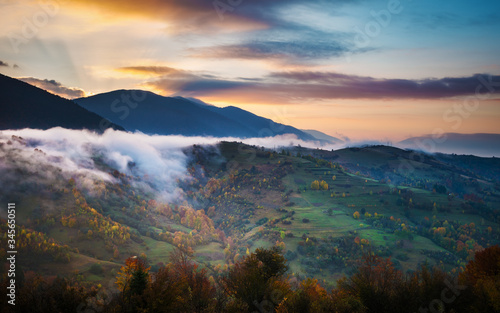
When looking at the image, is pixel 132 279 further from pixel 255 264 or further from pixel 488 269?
pixel 488 269

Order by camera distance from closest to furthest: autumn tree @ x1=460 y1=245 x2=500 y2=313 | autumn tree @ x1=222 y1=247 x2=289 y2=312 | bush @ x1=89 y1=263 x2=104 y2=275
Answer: autumn tree @ x1=460 y1=245 x2=500 y2=313 < autumn tree @ x1=222 y1=247 x2=289 y2=312 < bush @ x1=89 y1=263 x2=104 y2=275

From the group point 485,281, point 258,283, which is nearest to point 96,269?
point 258,283

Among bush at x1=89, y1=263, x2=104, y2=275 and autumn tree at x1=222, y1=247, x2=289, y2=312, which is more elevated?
autumn tree at x1=222, y1=247, x2=289, y2=312

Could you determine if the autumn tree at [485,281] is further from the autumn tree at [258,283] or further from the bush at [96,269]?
the bush at [96,269]

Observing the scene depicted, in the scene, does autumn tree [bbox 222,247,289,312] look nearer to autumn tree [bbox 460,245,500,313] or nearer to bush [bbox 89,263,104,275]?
autumn tree [bbox 460,245,500,313]

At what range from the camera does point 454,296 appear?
4909cm

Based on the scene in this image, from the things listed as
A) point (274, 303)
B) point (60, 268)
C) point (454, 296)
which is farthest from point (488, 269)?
point (60, 268)

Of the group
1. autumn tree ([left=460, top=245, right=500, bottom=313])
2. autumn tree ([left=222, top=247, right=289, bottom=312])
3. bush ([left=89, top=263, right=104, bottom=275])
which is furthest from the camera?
bush ([left=89, top=263, right=104, bottom=275])

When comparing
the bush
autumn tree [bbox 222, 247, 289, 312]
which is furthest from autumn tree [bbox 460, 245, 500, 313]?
the bush

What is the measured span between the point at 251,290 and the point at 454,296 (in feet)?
108

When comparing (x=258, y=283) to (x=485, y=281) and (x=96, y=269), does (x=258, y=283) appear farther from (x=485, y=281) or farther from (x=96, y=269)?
(x=96, y=269)

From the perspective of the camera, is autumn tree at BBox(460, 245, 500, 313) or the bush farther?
the bush

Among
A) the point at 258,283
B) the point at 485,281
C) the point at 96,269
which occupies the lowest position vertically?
the point at 96,269

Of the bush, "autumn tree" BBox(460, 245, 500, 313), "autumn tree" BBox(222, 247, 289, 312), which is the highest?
"autumn tree" BBox(460, 245, 500, 313)
